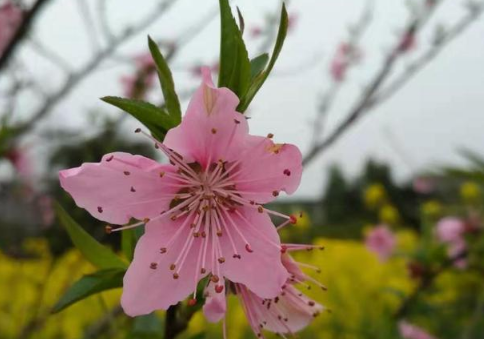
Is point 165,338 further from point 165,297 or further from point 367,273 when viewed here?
point 367,273

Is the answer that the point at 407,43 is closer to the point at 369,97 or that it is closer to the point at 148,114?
the point at 369,97

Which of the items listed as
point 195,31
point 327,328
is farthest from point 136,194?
point 327,328

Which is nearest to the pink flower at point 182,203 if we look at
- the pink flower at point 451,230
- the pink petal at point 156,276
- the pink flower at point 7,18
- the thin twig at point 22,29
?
the pink petal at point 156,276

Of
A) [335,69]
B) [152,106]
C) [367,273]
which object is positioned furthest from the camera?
[367,273]

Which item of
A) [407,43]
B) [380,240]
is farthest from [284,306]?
[380,240]

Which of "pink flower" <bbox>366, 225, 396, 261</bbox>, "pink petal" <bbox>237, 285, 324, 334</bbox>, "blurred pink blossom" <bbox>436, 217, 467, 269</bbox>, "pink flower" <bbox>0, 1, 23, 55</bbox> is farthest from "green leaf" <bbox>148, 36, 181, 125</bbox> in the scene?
"pink flower" <bbox>366, 225, 396, 261</bbox>

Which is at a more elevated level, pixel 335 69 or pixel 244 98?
pixel 335 69

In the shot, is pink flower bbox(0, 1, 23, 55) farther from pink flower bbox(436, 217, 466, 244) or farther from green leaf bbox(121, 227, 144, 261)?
pink flower bbox(436, 217, 466, 244)
